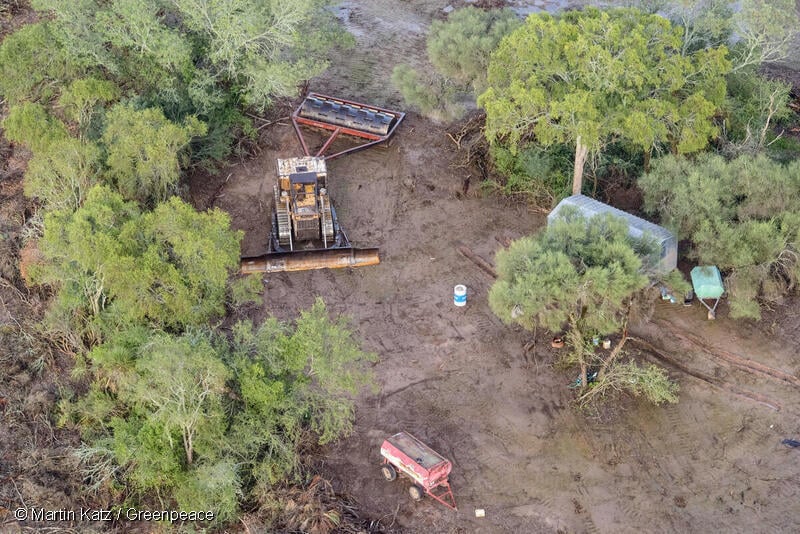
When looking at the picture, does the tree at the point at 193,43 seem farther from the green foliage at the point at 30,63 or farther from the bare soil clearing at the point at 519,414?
the bare soil clearing at the point at 519,414

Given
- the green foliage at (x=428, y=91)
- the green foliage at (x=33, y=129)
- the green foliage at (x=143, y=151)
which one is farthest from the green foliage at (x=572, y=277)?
the green foliage at (x=33, y=129)

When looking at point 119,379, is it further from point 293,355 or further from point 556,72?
point 556,72

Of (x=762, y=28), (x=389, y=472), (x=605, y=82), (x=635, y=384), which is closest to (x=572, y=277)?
(x=635, y=384)

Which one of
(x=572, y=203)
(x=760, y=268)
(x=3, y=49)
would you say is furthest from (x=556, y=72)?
(x=3, y=49)

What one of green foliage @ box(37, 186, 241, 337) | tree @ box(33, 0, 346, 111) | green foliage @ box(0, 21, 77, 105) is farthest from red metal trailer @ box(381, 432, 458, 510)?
green foliage @ box(0, 21, 77, 105)

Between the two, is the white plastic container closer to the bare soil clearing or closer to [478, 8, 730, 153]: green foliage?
the bare soil clearing

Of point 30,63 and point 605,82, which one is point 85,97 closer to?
point 30,63
